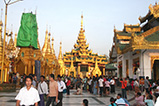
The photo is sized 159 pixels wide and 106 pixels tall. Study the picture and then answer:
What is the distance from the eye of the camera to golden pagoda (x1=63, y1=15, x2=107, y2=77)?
2088 inches

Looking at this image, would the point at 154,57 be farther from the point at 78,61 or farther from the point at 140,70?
the point at 78,61

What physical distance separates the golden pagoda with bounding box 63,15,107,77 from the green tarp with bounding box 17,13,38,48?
2323cm

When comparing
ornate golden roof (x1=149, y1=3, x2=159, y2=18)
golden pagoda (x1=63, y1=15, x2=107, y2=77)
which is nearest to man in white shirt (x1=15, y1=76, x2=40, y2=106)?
ornate golden roof (x1=149, y1=3, x2=159, y2=18)

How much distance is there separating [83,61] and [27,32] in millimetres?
28294

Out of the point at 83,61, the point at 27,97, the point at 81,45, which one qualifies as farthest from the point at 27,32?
A: the point at 81,45

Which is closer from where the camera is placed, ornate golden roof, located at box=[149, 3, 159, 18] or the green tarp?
ornate golden roof, located at box=[149, 3, 159, 18]

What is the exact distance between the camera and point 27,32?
2973 centimetres

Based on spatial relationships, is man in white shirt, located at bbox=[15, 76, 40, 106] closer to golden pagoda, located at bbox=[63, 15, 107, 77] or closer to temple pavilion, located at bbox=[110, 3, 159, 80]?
temple pavilion, located at bbox=[110, 3, 159, 80]

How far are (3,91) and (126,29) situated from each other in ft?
59.6

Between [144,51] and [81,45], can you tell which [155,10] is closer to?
[144,51]

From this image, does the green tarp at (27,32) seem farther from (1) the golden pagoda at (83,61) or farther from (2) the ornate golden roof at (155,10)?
(1) the golden pagoda at (83,61)

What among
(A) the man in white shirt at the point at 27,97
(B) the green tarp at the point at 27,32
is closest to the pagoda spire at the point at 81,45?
(B) the green tarp at the point at 27,32

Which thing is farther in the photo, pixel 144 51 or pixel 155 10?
pixel 155 10

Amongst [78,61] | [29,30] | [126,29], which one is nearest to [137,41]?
[126,29]
